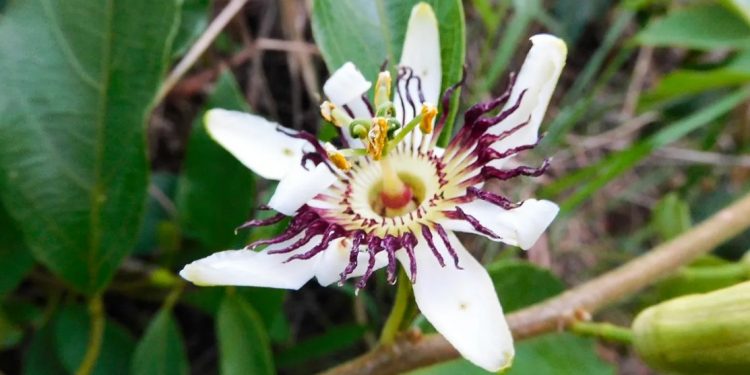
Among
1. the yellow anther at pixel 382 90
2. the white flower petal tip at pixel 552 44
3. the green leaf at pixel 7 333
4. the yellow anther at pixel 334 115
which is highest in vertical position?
the white flower petal tip at pixel 552 44

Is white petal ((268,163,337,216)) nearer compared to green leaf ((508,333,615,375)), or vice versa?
white petal ((268,163,337,216))

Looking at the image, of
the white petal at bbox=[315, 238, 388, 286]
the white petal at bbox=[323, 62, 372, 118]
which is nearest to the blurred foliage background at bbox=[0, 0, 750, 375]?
the white petal at bbox=[323, 62, 372, 118]

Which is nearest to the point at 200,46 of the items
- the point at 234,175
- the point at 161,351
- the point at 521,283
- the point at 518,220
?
the point at 234,175

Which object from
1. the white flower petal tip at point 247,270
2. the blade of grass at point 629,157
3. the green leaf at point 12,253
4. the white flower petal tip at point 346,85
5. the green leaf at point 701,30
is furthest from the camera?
the green leaf at point 701,30

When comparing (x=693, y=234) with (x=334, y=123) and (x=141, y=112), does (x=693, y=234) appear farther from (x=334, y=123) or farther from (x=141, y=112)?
(x=141, y=112)

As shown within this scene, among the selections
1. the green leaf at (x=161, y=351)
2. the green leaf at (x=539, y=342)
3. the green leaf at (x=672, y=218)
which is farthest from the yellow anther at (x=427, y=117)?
the green leaf at (x=672, y=218)

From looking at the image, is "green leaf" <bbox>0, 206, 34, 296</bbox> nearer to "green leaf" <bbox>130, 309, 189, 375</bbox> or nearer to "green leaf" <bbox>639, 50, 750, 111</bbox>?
"green leaf" <bbox>130, 309, 189, 375</bbox>

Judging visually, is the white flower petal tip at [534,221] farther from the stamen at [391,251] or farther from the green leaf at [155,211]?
the green leaf at [155,211]
